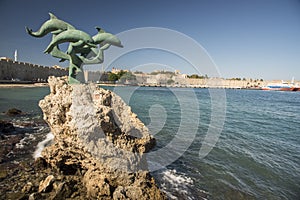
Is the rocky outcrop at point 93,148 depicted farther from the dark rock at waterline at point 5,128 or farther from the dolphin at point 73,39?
the dark rock at waterline at point 5,128

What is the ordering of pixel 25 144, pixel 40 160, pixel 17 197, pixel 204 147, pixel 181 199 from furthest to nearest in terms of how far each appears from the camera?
pixel 204 147
pixel 25 144
pixel 40 160
pixel 181 199
pixel 17 197

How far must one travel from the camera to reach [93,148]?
4719 mm

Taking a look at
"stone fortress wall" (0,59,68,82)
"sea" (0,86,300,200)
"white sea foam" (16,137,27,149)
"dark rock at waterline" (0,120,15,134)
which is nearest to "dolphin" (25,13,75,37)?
"white sea foam" (16,137,27,149)

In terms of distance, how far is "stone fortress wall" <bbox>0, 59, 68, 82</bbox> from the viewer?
1700 inches

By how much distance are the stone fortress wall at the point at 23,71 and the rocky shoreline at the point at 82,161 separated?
50131mm

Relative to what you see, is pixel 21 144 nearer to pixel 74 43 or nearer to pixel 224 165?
pixel 74 43

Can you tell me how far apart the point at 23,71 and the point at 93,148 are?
193 ft

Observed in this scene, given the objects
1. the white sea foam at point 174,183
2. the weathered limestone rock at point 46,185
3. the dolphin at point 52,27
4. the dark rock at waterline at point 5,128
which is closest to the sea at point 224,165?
the white sea foam at point 174,183

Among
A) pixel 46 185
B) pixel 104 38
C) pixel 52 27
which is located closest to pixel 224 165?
pixel 46 185

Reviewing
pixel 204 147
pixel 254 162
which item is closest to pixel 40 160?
pixel 204 147

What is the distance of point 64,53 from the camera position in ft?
22.0

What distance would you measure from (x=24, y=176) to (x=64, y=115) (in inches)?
89.0

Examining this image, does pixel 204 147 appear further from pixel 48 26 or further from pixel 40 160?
pixel 48 26

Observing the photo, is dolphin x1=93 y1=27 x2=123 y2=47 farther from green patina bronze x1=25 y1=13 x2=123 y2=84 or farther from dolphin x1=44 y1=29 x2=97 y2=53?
dolphin x1=44 y1=29 x2=97 y2=53
